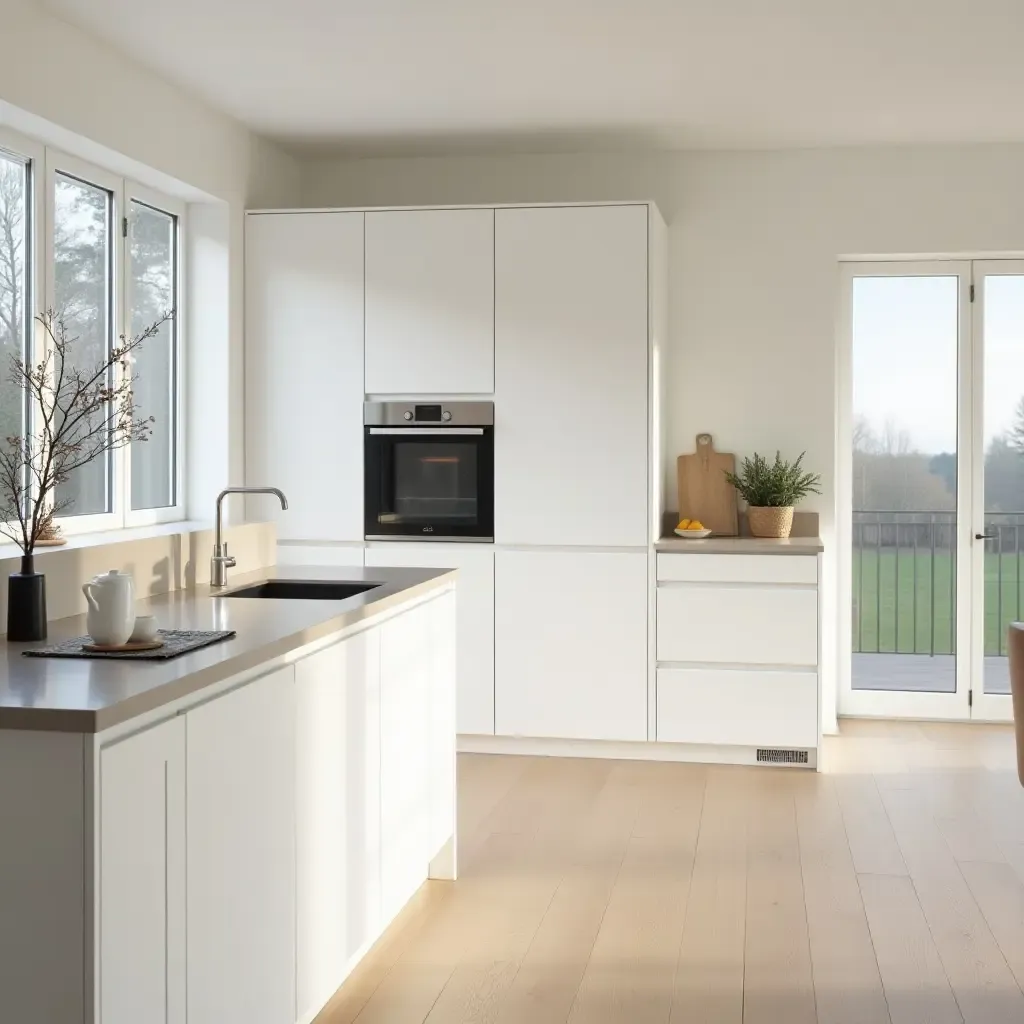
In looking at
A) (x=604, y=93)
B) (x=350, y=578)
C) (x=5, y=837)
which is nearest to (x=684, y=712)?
(x=350, y=578)

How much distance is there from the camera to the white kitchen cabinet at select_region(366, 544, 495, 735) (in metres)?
5.25

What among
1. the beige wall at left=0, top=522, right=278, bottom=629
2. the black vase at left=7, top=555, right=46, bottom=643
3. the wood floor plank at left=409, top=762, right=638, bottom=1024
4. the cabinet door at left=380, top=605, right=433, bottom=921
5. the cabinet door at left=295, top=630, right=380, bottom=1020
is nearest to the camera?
the black vase at left=7, top=555, right=46, bottom=643

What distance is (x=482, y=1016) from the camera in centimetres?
280

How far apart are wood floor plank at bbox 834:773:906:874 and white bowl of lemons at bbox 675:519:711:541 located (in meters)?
1.10

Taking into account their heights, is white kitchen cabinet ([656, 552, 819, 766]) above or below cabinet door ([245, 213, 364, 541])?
below

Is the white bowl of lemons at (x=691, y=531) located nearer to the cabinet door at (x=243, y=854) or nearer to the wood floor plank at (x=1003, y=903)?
the wood floor plank at (x=1003, y=903)

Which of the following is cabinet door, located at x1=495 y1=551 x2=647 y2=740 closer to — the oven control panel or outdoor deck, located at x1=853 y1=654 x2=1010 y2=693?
the oven control panel

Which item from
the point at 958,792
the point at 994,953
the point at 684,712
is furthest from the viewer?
the point at 684,712

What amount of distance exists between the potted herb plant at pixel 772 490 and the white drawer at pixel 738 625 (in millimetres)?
436

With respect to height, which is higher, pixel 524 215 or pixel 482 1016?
pixel 524 215

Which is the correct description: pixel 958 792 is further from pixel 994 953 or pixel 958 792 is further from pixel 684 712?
pixel 994 953

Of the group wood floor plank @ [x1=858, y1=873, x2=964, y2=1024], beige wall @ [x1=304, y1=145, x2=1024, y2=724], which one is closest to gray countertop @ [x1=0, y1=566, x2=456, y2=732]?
wood floor plank @ [x1=858, y1=873, x2=964, y2=1024]

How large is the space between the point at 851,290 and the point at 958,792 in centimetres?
233

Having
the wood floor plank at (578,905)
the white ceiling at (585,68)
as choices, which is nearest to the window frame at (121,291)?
the white ceiling at (585,68)
